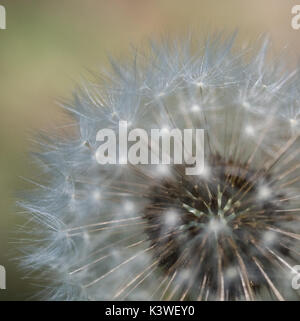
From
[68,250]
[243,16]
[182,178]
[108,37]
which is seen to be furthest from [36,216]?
[243,16]

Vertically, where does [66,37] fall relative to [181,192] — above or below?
above

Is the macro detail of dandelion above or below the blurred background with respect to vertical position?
below

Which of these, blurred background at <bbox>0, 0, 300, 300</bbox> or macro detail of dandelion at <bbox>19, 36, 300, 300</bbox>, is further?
blurred background at <bbox>0, 0, 300, 300</bbox>

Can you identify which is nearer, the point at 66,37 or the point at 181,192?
the point at 181,192
